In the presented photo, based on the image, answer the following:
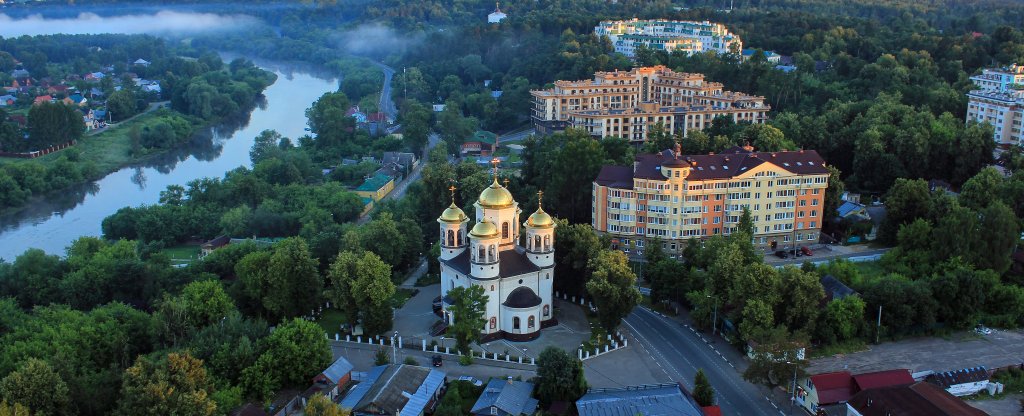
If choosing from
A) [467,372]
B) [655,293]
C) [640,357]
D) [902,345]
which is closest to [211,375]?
[467,372]

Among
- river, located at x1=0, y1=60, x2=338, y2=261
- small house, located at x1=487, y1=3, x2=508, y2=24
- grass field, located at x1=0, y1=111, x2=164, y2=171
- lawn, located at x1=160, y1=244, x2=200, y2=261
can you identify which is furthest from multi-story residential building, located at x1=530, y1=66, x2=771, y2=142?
small house, located at x1=487, y1=3, x2=508, y2=24

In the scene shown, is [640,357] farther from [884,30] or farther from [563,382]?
[884,30]

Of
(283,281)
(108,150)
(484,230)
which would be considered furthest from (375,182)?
(108,150)

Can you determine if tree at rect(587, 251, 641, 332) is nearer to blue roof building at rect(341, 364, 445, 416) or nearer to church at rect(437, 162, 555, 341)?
church at rect(437, 162, 555, 341)

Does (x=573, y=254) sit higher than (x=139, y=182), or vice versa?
(x=573, y=254)

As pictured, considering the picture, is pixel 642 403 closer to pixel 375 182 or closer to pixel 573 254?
pixel 573 254

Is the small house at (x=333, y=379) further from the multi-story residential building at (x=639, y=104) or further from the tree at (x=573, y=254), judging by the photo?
the multi-story residential building at (x=639, y=104)
